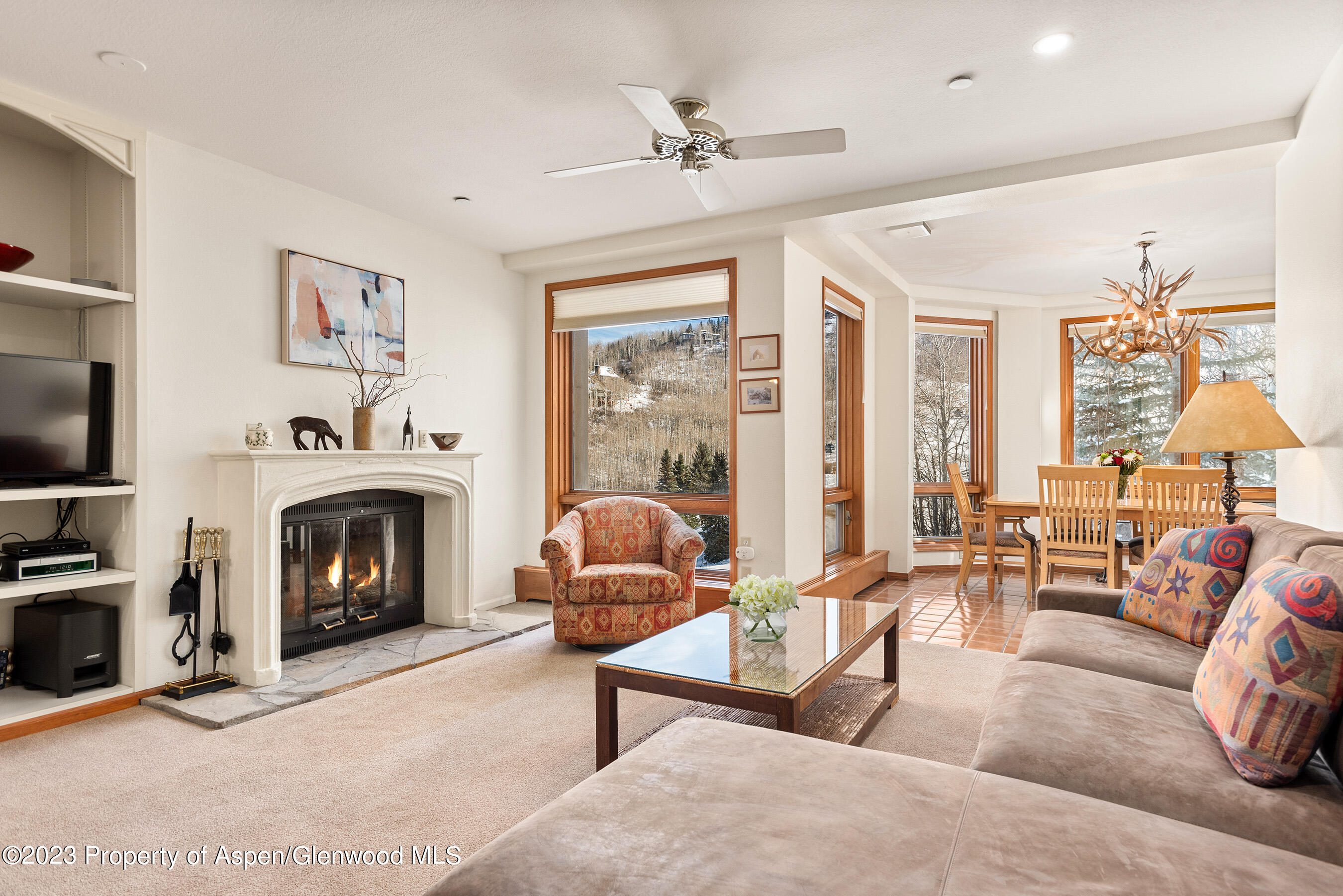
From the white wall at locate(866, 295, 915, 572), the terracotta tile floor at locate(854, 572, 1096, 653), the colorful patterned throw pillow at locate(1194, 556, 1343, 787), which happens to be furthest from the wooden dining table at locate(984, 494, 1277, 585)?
the colorful patterned throw pillow at locate(1194, 556, 1343, 787)

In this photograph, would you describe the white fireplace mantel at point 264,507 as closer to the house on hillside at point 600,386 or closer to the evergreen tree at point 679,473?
the house on hillside at point 600,386

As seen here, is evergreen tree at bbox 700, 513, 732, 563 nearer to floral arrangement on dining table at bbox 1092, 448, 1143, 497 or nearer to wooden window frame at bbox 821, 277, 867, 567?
wooden window frame at bbox 821, 277, 867, 567

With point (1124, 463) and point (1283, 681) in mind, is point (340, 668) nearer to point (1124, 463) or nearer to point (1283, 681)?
point (1283, 681)

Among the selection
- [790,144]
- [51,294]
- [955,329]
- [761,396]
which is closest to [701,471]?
[761,396]

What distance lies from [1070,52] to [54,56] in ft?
12.5

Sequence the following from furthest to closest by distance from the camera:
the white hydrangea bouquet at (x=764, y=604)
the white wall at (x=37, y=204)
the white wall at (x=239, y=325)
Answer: the white wall at (x=239, y=325) → the white wall at (x=37, y=204) → the white hydrangea bouquet at (x=764, y=604)

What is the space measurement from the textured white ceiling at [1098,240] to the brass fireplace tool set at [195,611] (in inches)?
173

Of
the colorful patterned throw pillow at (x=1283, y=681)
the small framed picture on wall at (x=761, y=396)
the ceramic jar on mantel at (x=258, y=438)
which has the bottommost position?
the colorful patterned throw pillow at (x=1283, y=681)

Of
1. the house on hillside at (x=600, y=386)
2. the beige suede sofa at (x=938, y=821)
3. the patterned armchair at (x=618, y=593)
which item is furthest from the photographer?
the house on hillside at (x=600, y=386)

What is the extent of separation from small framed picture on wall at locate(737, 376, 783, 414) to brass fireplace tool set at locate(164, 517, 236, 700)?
120 inches

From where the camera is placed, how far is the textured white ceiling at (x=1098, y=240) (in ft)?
13.9

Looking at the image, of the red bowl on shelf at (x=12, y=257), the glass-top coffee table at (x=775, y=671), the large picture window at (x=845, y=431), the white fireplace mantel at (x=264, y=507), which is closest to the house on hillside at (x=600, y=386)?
the white fireplace mantel at (x=264, y=507)

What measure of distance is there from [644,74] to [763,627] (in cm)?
222

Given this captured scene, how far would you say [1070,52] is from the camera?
266 centimetres
